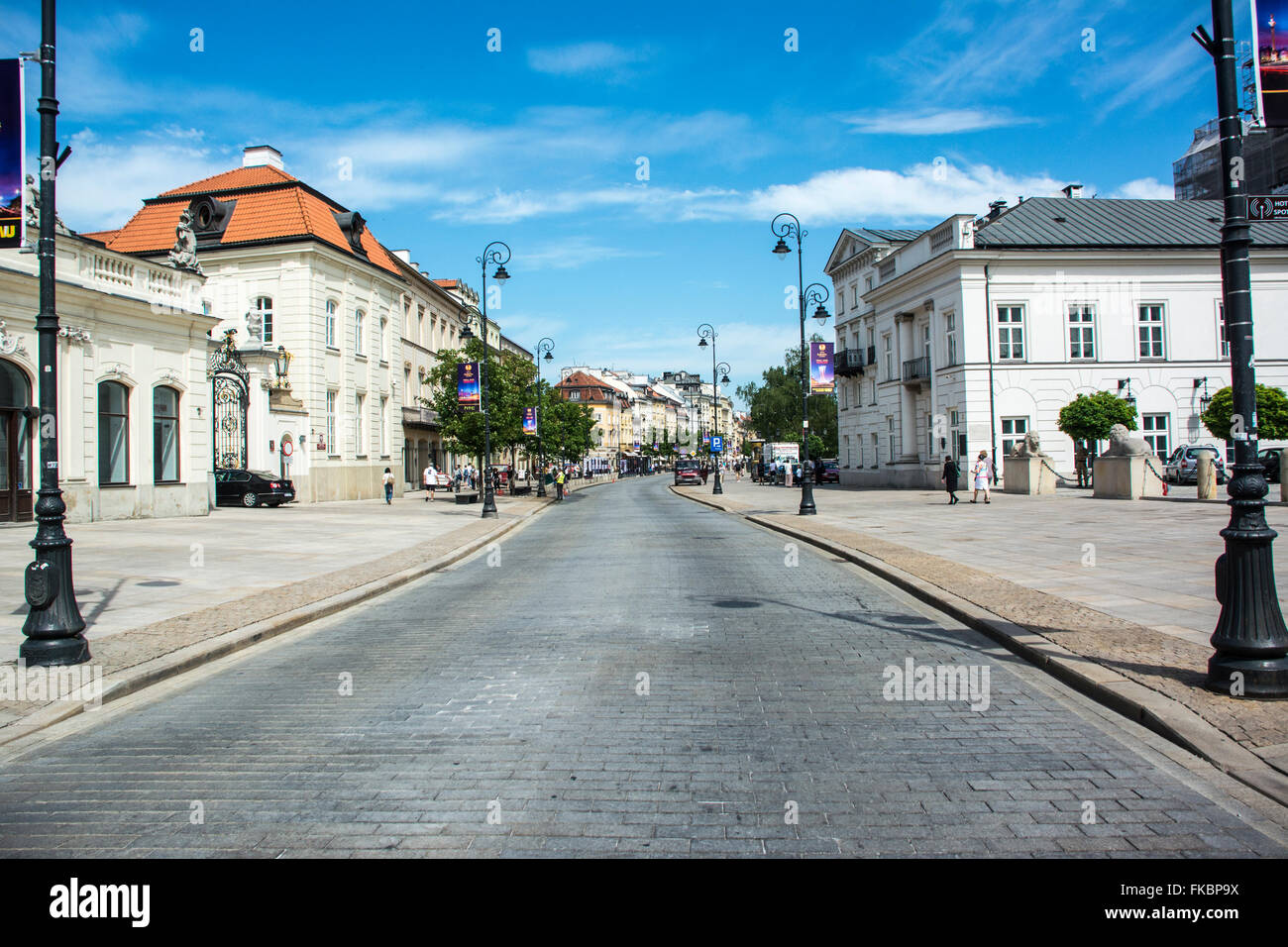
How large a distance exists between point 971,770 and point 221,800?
12.6 ft

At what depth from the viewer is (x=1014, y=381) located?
40.8 m

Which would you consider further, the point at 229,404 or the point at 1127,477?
the point at 229,404

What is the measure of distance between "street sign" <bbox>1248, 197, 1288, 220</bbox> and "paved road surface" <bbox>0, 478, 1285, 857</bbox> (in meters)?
3.64

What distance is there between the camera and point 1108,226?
43.1m

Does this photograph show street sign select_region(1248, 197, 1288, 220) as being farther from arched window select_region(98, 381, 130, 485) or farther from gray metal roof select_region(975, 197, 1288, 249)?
gray metal roof select_region(975, 197, 1288, 249)

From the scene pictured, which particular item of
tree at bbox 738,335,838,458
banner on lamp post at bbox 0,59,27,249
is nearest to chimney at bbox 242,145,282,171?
banner on lamp post at bbox 0,59,27,249

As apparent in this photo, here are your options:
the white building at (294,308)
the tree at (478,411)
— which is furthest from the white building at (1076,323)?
the white building at (294,308)

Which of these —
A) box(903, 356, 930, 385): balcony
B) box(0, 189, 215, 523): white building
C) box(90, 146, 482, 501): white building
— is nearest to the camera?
box(0, 189, 215, 523): white building

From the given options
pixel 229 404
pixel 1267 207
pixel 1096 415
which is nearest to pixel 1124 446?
pixel 1096 415

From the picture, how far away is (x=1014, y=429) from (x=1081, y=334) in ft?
18.2

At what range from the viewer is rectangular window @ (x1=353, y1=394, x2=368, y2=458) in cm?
4331

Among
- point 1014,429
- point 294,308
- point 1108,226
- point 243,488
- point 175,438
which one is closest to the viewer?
point 175,438

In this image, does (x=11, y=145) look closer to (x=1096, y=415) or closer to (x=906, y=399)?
(x=1096, y=415)
